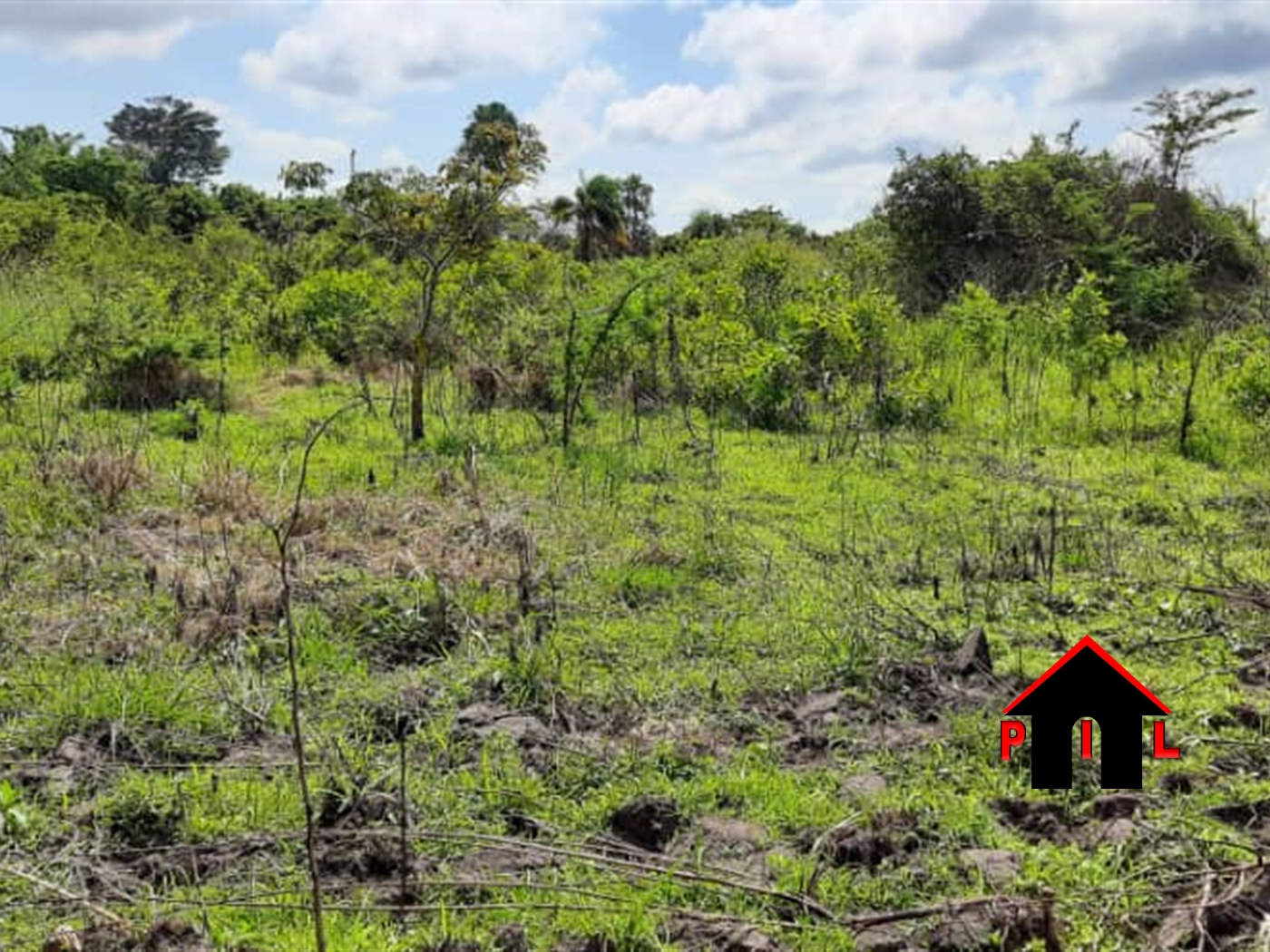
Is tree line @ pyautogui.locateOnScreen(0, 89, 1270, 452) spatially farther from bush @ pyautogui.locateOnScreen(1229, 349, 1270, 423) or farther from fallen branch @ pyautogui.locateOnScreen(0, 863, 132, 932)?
fallen branch @ pyautogui.locateOnScreen(0, 863, 132, 932)

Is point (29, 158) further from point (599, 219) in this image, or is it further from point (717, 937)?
→ point (717, 937)

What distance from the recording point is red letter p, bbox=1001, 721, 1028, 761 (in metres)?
3.64

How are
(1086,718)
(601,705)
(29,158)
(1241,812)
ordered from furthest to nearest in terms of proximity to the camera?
(29,158)
(601,705)
(1086,718)
(1241,812)

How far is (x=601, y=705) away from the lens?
4.09m

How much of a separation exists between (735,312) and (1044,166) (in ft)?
19.7

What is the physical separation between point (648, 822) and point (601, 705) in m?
0.91

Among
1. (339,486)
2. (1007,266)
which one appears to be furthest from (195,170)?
(339,486)

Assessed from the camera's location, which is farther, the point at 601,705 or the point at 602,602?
the point at 602,602

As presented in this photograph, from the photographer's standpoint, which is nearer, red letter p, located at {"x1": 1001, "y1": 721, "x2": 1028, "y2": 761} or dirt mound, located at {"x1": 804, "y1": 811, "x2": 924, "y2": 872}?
dirt mound, located at {"x1": 804, "y1": 811, "x2": 924, "y2": 872}

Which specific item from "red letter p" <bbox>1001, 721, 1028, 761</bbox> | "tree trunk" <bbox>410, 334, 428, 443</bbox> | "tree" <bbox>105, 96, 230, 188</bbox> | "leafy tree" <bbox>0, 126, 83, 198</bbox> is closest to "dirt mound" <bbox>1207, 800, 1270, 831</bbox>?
"red letter p" <bbox>1001, 721, 1028, 761</bbox>

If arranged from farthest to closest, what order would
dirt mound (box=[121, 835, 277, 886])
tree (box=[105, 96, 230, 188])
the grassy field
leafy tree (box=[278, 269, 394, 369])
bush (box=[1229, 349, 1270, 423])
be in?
tree (box=[105, 96, 230, 188]), leafy tree (box=[278, 269, 394, 369]), bush (box=[1229, 349, 1270, 423]), dirt mound (box=[121, 835, 277, 886]), the grassy field

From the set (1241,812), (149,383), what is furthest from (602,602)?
(149,383)

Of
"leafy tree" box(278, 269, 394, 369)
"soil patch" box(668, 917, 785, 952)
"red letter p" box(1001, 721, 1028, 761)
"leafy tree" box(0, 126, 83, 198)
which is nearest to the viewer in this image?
"soil patch" box(668, 917, 785, 952)

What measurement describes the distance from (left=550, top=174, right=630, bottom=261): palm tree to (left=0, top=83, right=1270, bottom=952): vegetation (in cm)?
1318
